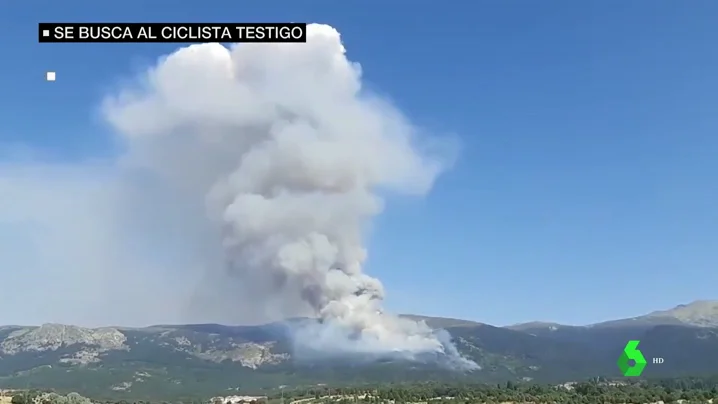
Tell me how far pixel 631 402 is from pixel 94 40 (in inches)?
4665

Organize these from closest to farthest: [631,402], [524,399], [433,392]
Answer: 1. [631,402]
2. [524,399]
3. [433,392]

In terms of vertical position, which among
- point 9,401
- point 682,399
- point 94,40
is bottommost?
point 682,399

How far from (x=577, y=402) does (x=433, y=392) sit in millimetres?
46795

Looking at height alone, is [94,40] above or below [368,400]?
above

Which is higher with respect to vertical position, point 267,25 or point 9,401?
point 267,25

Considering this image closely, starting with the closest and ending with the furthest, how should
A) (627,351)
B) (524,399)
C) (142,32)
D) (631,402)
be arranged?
(142,32)
(627,351)
(631,402)
(524,399)

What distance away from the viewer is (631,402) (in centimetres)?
12938

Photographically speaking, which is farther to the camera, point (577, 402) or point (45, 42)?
point (577, 402)

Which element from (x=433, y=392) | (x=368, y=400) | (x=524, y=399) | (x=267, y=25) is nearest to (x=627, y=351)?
(x=267, y=25)

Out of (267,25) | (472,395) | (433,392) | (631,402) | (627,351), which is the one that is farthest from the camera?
(433,392)

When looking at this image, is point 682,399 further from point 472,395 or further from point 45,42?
point 45,42

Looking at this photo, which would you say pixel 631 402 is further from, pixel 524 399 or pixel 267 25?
pixel 267 25

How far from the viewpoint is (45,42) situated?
40406 millimetres

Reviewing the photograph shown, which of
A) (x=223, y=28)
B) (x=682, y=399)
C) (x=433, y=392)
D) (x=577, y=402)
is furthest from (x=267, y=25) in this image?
(x=433, y=392)
